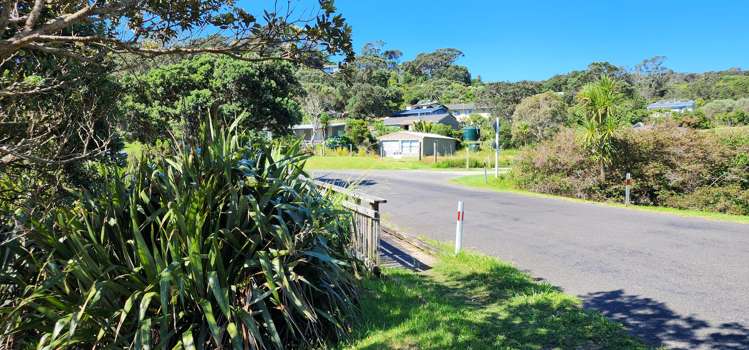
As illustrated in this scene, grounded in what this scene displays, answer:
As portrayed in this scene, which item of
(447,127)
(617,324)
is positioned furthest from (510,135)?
(617,324)

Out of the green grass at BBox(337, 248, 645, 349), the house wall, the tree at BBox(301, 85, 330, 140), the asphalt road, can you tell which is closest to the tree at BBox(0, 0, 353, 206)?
the green grass at BBox(337, 248, 645, 349)

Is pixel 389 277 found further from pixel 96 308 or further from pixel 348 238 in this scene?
pixel 96 308

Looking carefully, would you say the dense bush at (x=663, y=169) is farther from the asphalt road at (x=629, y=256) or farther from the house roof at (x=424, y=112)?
the house roof at (x=424, y=112)

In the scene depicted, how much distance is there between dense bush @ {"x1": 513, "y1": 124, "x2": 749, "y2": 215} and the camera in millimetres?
15039

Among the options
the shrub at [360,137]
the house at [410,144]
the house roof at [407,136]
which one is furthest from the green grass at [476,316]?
the shrub at [360,137]

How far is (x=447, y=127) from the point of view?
53500 mm

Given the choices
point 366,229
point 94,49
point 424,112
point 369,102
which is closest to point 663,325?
point 366,229

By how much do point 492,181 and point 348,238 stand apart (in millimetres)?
17354

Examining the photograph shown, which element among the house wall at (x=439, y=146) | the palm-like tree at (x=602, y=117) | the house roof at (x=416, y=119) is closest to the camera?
the palm-like tree at (x=602, y=117)

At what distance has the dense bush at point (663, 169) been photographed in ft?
49.3

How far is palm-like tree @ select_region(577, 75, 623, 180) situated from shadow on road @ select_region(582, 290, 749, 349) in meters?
12.8

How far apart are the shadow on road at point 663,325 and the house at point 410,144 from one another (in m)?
37.8

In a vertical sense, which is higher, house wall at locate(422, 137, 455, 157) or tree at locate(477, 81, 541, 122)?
tree at locate(477, 81, 541, 122)

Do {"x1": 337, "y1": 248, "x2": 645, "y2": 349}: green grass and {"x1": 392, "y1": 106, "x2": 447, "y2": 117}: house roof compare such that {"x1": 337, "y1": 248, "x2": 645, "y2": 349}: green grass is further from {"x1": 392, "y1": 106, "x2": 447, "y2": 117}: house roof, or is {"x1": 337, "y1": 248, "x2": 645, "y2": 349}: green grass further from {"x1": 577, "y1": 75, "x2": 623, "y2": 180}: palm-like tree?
{"x1": 392, "y1": 106, "x2": 447, "y2": 117}: house roof
